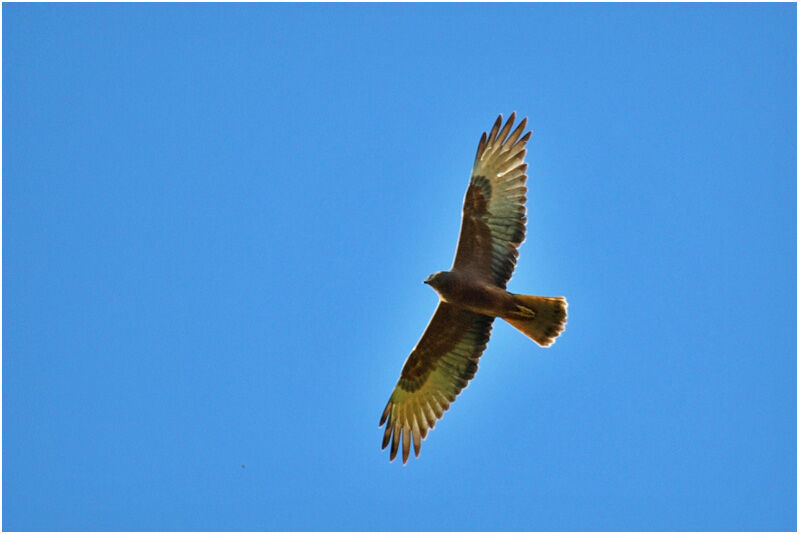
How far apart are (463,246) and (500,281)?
0.65 m

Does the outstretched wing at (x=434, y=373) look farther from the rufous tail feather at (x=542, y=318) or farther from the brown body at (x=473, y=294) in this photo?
the rufous tail feather at (x=542, y=318)

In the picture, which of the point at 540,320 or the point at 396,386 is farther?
the point at 396,386

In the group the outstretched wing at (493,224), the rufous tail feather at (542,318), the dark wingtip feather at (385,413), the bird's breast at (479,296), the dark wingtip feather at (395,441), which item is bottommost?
the dark wingtip feather at (395,441)

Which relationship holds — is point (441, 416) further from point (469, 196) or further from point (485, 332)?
point (469, 196)

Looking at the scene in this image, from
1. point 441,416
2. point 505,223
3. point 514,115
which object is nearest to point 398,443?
point 441,416

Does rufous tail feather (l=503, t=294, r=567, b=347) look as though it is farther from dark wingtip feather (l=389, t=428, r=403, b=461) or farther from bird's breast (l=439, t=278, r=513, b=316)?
dark wingtip feather (l=389, t=428, r=403, b=461)

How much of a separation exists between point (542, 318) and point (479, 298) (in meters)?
0.84

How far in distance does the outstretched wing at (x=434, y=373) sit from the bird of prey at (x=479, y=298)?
0.04 feet

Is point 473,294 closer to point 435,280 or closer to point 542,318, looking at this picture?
point 435,280

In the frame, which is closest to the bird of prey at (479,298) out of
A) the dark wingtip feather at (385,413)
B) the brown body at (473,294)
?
the brown body at (473,294)

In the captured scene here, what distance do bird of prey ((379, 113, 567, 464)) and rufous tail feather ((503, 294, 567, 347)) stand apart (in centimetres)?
1

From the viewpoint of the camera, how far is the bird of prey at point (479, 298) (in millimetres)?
15133

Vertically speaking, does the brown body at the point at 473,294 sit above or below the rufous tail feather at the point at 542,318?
above

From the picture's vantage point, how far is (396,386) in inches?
649
